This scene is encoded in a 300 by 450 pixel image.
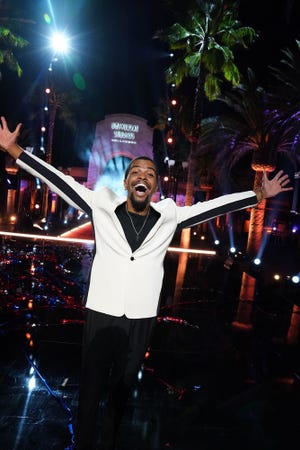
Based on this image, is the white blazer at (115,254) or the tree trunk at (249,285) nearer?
the white blazer at (115,254)

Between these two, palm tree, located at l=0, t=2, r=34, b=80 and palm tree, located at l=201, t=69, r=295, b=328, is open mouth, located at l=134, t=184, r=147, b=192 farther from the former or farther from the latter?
palm tree, located at l=0, t=2, r=34, b=80

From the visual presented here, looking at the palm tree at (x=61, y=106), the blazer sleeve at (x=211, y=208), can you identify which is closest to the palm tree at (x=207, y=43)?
the palm tree at (x=61, y=106)

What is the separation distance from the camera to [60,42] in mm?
20078

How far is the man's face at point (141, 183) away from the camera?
A: 93.7 inches

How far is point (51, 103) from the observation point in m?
27.7

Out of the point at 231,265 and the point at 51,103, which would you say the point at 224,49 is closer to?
the point at 231,265

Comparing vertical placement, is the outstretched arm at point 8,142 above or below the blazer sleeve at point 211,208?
above

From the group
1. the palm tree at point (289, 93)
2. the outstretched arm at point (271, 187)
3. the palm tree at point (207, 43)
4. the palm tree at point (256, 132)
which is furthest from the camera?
the palm tree at point (207, 43)

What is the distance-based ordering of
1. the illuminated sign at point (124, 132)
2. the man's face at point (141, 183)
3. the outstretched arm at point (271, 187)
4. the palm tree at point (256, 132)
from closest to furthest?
the man's face at point (141, 183) < the outstretched arm at point (271, 187) < the palm tree at point (256, 132) < the illuminated sign at point (124, 132)

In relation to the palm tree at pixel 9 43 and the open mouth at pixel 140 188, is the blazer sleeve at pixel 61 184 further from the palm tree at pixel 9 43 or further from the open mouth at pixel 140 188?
the palm tree at pixel 9 43

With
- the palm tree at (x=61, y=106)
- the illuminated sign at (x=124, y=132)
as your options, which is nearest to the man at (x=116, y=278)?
the palm tree at (x=61, y=106)

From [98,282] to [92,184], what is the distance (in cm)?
3769

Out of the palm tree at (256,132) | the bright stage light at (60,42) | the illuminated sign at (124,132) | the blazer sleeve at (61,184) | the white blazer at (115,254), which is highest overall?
the bright stage light at (60,42)

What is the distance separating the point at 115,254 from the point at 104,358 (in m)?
0.70
